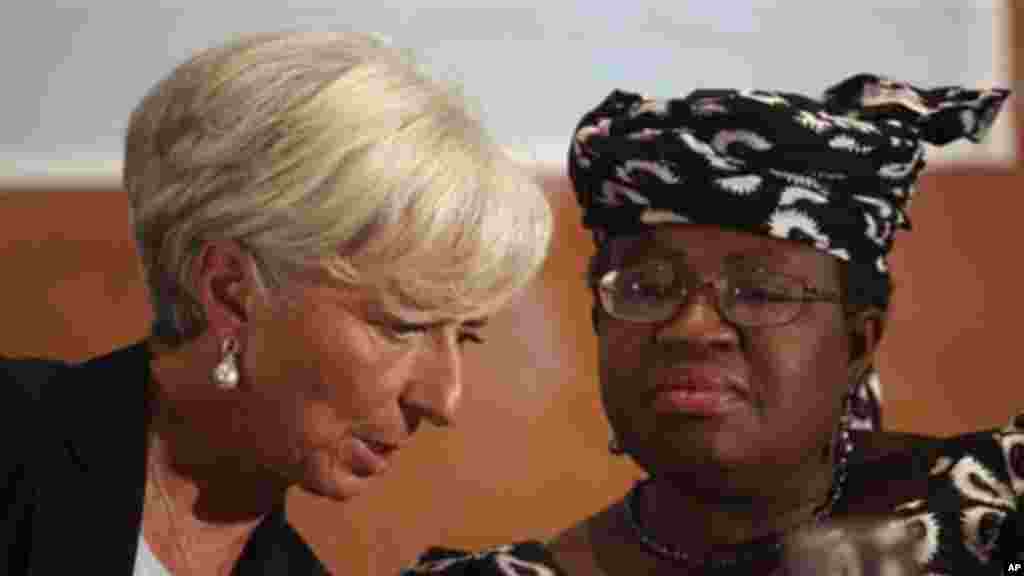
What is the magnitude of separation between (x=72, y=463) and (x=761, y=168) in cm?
59

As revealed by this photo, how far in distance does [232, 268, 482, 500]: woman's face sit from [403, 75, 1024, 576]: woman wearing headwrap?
0.69 ft

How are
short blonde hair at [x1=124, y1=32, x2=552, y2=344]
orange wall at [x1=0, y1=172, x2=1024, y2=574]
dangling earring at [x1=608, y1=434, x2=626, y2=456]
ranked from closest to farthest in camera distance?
short blonde hair at [x1=124, y1=32, x2=552, y2=344] < dangling earring at [x1=608, y1=434, x2=626, y2=456] < orange wall at [x1=0, y1=172, x2=1024, y2=574]

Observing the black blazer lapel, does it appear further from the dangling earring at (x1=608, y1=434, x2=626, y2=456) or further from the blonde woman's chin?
the dangling earring at (x1=608, y1=434, x2=626, y2=456)

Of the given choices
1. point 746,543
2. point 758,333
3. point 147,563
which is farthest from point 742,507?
point 147,563

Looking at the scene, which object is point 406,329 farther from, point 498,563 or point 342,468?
point 498,563

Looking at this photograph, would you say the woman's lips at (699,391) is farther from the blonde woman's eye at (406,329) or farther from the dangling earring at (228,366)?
the dangling earring at (228,366)

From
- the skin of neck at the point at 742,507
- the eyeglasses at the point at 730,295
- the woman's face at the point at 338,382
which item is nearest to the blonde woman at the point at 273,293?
the woman's face at the point at 338,382

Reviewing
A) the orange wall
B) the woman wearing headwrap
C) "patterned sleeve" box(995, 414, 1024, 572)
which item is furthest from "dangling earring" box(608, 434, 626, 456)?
"patterned sleeve" box(995, 414, 1024, 572)

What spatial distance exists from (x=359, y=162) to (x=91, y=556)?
0.35m

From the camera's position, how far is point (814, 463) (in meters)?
1.53

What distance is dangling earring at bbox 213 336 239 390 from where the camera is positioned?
1.32m

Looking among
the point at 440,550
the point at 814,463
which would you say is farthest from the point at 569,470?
the point at 814,463

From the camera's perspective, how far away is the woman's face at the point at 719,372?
1474 millimetres

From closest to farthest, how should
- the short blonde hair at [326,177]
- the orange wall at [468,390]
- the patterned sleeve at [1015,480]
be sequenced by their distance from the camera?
the short blonde hair at [326,177] → the patterned sleeve at [1015,480] → the orange wall at [468,390]
